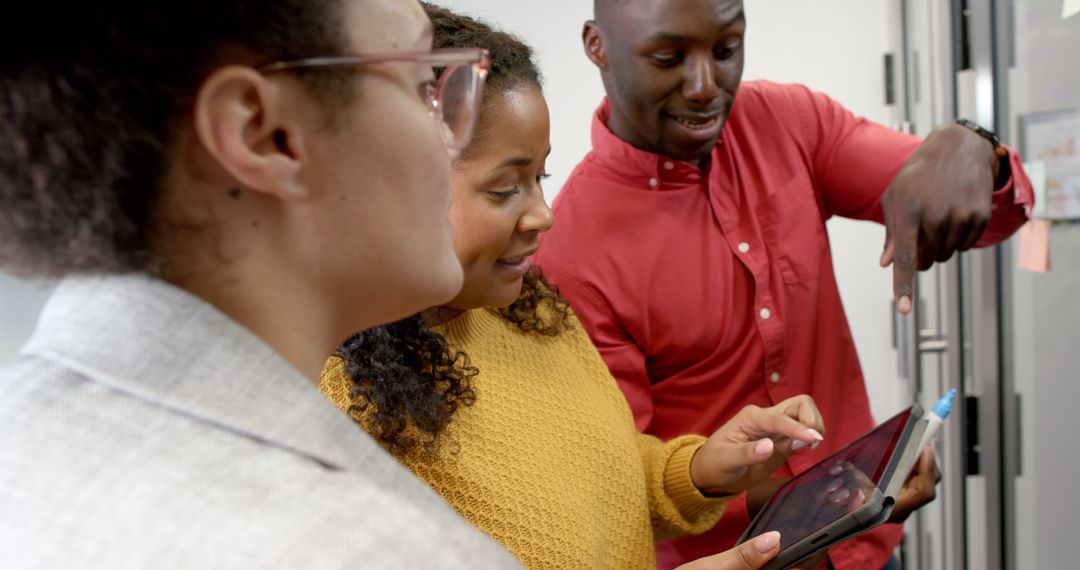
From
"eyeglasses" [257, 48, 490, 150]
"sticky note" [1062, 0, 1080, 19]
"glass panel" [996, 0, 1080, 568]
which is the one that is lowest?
"glass panel" [996, 0, 1080, 568]

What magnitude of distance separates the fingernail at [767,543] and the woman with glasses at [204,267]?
0.47 meters

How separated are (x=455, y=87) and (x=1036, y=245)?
1.32 meters

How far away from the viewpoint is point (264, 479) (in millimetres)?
422

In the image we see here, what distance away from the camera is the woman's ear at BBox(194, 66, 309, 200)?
460 mm

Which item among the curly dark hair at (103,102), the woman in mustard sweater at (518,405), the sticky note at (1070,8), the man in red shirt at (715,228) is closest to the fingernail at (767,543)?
the woman in mustard sweater at (518,405)

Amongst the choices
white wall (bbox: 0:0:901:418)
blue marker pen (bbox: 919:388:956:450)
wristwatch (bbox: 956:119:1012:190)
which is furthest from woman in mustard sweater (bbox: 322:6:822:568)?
white wall (bbox: 0:0:901:418)

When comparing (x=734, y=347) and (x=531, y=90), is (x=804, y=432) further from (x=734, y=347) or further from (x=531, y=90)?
(x=531, y=90)

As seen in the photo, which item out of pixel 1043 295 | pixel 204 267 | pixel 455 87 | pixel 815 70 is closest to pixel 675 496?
pixel 455 87

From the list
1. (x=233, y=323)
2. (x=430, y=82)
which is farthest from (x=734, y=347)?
(x=233, y=323)

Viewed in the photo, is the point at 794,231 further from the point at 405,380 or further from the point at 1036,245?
the point at 405,380

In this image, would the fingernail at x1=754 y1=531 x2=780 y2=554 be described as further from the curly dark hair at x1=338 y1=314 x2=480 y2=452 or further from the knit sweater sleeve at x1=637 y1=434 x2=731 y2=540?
the curly dark hair at x1=338 y1=314 x2=480 y2=452

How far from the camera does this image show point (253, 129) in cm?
48

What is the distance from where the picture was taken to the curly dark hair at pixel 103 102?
0.43 m

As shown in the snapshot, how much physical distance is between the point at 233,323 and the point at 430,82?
210 mm
